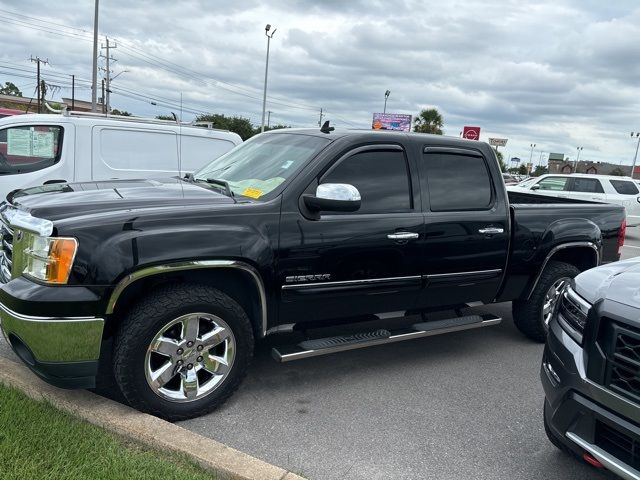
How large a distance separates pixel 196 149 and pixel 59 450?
6864mm

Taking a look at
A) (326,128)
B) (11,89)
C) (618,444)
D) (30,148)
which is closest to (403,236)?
(326,128)

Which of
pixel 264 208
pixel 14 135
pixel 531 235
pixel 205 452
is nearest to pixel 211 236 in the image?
pixel 264 208

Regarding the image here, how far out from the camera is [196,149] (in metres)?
8.95

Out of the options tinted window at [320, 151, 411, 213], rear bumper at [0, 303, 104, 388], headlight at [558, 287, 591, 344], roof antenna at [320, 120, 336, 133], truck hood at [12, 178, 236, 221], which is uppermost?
roof antenna at [320, 120, 336, 133]

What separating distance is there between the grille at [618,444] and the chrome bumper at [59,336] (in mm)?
2560

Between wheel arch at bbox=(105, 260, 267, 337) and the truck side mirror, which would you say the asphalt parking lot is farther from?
the truck side mirror

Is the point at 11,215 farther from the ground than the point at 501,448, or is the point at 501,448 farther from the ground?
the point at 11,215

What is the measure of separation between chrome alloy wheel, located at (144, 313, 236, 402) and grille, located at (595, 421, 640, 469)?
2057 millimetres

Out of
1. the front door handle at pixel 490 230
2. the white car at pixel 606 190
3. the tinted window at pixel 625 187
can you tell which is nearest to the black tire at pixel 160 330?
the front door handle at pixel 490 230

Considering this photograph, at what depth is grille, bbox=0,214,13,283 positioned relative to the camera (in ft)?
10.6

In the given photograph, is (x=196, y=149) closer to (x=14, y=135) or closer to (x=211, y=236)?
(x=14, y=135)

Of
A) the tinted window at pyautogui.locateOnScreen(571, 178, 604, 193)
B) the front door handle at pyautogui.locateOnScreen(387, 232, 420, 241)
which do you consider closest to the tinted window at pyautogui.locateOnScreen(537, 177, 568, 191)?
the tinted window at pyautogui.locateOnScreen(571, 178, 604, 193)

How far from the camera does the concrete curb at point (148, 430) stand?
8.82 ft

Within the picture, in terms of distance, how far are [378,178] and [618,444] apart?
2359mm
